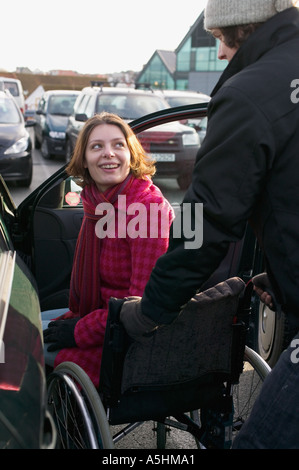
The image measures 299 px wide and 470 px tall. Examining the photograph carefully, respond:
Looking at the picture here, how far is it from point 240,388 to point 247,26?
1.84 m

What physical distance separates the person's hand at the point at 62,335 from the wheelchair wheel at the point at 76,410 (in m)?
0.18

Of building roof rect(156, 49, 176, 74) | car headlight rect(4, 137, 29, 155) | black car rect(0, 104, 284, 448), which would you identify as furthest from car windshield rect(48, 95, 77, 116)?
building roof rect(156, 49, 176, 74)

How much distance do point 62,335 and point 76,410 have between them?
15.4 inches

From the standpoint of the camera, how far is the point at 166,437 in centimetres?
313

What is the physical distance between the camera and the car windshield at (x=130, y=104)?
38.2 feet

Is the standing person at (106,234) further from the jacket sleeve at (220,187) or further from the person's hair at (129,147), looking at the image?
the jacket sleeve at (220,187)

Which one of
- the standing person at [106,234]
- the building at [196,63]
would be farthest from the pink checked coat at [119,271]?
the building at [196,63]

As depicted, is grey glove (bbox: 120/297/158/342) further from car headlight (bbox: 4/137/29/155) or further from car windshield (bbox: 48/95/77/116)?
car windshield (bbox: 48/95/77/116)

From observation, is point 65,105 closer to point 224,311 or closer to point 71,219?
point 71,219

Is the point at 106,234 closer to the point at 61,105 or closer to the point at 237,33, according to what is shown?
the point at 237,33

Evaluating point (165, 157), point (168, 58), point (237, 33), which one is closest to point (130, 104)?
point (165, 157)

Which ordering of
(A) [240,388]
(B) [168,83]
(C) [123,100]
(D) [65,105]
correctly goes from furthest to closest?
(B) [168,83]
(D) [65,105]
(C) [123,100]
(A) [240,388]

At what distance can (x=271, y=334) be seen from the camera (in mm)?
3816
